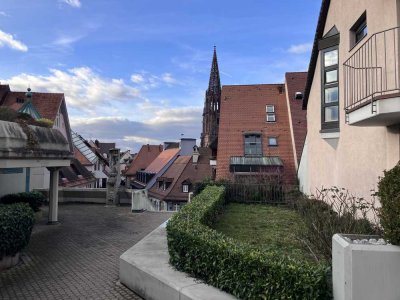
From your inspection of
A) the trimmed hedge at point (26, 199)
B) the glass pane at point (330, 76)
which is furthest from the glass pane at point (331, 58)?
the trimmed hedge at point (26, 199)

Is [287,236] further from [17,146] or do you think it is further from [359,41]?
[17,146]

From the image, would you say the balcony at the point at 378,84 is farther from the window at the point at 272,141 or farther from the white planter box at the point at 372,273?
the window at the point at 272,141

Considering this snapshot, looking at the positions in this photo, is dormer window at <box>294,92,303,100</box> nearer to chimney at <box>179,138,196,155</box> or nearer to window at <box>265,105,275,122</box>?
window at <box>265,105,275,122</box>

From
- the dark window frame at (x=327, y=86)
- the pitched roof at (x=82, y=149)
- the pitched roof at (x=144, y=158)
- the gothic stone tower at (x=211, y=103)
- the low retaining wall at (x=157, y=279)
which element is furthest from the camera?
the gothic stone tower at (x=211, y=103)

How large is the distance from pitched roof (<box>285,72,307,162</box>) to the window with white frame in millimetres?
1511

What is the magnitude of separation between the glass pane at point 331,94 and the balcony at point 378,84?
2.89 meters

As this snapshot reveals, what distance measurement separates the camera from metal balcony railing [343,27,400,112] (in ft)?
21.7

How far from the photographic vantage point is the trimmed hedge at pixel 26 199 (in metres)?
14.1

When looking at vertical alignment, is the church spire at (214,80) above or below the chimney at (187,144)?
above

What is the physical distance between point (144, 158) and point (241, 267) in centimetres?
6628

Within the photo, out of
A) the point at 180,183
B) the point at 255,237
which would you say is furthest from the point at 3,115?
the point at 180,183

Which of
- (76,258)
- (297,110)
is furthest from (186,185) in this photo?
(76,258)

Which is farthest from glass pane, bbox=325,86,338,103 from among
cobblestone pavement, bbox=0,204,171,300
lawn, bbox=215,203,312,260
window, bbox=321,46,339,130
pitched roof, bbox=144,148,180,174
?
pitched roof, bbox=144,148,180,174

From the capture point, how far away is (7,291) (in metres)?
7.25
